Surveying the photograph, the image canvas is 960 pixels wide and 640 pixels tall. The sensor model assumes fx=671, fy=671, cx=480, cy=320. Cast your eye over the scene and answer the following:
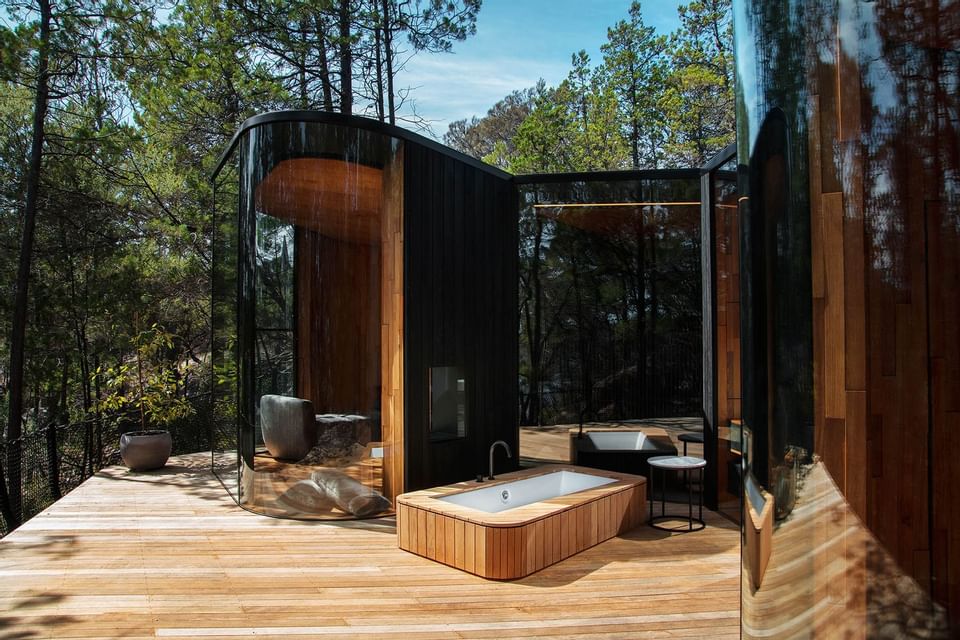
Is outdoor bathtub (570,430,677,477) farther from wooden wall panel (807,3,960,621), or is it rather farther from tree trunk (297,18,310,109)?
tree trunk (297,18,310,109)

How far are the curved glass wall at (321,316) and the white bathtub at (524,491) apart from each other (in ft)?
3.13

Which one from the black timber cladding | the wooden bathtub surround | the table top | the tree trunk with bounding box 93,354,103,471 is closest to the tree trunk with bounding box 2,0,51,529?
the tree trunk with bounding box 93,354,103,471

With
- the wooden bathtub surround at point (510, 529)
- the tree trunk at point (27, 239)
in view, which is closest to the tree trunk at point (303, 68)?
the tree trunk at point (27, 239)

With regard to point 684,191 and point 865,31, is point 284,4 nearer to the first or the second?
point 684,191

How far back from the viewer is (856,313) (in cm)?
72

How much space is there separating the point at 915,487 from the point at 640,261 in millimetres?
6057

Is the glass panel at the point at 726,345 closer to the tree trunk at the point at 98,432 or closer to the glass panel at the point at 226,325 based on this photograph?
the glass panel at the point at 226,325

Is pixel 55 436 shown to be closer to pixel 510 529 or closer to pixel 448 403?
pixel 448 403

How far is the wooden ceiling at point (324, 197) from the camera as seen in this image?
5562 mm

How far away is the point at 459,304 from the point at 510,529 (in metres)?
2.69

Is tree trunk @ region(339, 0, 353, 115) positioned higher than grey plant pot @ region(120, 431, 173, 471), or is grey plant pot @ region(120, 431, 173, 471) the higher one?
tree trunk @ region(339, 0, 353, 115)

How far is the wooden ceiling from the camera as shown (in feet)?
18.2

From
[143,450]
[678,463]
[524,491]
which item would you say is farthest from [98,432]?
[678,463]

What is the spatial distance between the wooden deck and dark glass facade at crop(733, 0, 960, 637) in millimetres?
2725
